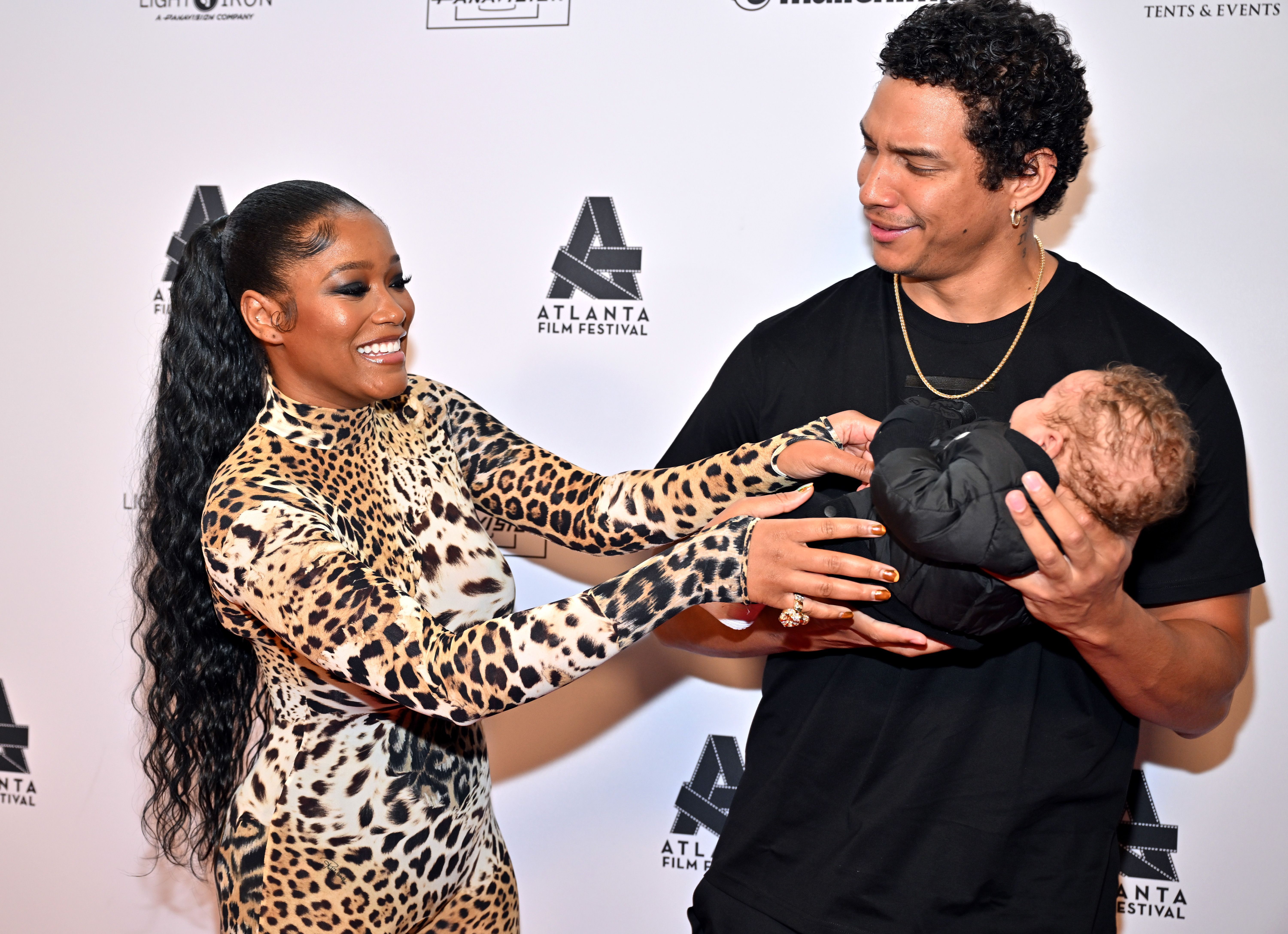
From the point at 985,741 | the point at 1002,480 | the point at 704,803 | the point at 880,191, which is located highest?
the point at 880,191

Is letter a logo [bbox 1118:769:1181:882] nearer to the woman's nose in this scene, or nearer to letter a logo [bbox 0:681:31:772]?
the woman's nose

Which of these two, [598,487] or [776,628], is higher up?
[598,487]

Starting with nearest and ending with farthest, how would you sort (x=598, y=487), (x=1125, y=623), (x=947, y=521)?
(x=947, y=521)
(x=1125, y=623)
(x=598, y=487)

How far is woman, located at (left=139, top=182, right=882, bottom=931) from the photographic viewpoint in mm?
1327

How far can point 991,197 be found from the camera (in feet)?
5.37

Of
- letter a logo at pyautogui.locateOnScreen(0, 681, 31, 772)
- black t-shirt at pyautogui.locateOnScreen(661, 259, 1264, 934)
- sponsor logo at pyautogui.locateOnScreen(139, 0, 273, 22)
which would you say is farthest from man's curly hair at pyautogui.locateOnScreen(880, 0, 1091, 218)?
letter a logo at pyautogui.locateOnScreen(0, 681, 31, 772)

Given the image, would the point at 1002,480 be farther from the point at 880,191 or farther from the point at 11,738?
the point at 11,738

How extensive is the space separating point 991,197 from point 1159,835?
151cm

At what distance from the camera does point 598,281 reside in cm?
238

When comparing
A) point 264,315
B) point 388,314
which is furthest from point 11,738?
point 388,314

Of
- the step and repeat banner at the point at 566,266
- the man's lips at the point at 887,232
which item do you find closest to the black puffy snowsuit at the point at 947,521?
the man's lips at the point at 887,232

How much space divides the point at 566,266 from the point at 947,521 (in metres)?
1.38

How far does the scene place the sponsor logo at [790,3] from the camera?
2182 mm

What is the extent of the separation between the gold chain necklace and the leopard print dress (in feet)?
0.67
